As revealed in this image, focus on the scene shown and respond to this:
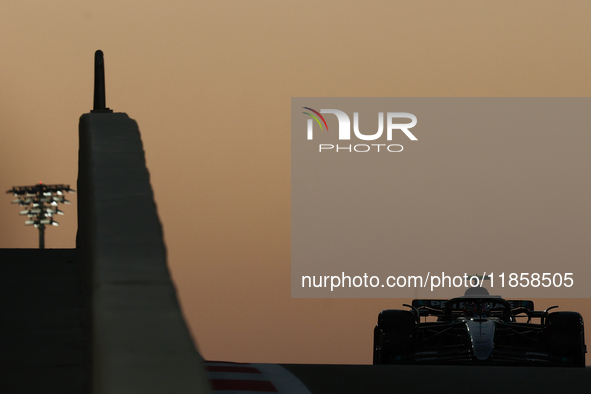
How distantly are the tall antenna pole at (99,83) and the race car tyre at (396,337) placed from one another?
13.5 ft

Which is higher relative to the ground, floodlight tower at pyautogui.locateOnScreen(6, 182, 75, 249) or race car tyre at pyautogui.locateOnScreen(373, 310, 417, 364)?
floodlight tower at pyautogui.locateOnScreen(6, 182, 75, 249)

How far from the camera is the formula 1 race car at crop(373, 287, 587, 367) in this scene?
9977 mm

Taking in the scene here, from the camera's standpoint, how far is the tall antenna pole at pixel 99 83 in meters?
8.39

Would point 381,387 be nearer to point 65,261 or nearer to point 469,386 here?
point 469,386

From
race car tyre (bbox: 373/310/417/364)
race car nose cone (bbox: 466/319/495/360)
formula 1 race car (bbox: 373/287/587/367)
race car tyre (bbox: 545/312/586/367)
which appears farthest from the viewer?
race car tyre (bbox: 373/310/417/364)

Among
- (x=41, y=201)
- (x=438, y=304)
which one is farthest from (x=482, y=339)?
(x=41, y=201)

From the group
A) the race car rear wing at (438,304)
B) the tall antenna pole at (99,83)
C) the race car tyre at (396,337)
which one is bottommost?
the race car tyre at (396,337)

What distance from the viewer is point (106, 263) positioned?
12.6ft

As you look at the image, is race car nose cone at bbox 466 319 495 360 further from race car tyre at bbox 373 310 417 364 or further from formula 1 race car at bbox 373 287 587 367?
race car tyre at bbox 373 310 417 364

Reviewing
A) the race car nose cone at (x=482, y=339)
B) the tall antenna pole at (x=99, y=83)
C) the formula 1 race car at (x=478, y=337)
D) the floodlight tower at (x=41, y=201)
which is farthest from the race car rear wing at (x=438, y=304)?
the floodlight tower at (x=41, y=201)

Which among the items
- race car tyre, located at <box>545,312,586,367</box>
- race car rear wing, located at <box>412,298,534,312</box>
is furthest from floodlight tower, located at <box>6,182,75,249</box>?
race car tyre, located at <box>545,312,586,367</box>

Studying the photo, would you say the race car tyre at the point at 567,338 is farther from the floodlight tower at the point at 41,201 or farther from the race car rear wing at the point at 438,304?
the floodlight tower at the point at 41,201

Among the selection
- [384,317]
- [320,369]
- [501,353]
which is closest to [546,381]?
[320,369]

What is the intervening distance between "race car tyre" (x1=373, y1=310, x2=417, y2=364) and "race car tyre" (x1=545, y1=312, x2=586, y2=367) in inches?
59.3
